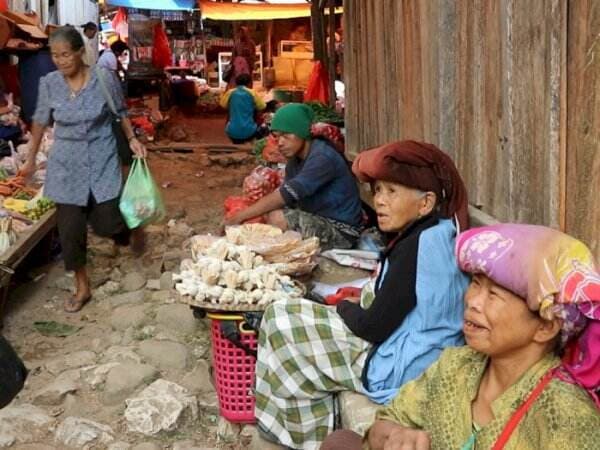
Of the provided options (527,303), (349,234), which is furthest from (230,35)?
(527,303)

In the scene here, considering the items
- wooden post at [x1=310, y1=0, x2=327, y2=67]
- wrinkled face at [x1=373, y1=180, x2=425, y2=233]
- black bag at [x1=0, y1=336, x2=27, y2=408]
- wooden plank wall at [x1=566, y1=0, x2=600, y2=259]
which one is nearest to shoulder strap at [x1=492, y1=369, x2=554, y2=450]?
wooden plank wall at [x1=566, y1=0, x2=600, y2=259]

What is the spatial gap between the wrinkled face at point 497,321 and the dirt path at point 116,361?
1.60m

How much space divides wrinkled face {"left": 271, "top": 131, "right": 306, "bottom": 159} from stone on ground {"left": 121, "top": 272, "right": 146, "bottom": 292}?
168 cm

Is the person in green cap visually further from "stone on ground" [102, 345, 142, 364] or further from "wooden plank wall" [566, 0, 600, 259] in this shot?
"wooden plank wall" [566, 0, 600, 259]

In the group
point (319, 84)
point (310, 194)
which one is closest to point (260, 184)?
point (310, 194)

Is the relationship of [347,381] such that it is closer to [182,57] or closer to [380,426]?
[380,426]

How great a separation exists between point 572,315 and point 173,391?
9.02 ft

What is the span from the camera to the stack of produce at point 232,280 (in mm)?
3693

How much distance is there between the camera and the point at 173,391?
4.33 m

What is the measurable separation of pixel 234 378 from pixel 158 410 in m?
0.54

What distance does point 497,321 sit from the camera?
7.11 feet

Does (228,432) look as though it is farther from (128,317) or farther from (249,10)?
(249,10)

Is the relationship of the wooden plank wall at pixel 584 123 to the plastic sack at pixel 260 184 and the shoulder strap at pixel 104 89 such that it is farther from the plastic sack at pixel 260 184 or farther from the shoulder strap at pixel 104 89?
the plastic sack at pixel 260 184

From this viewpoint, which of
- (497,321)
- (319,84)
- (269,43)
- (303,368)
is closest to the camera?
(497,321)
